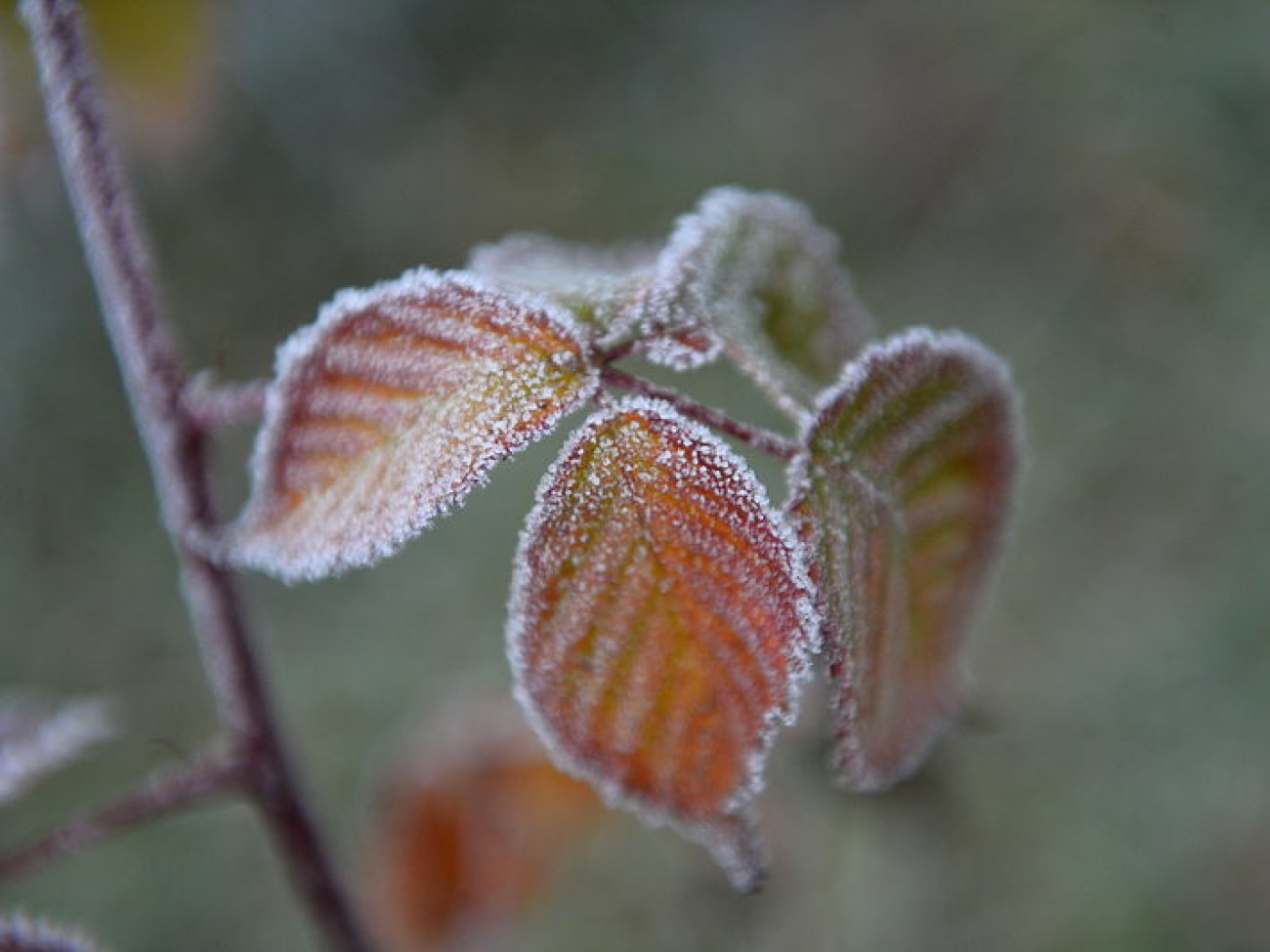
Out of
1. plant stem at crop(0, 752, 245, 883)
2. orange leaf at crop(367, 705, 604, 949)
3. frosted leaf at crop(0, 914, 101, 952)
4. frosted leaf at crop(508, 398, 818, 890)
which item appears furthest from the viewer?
orange leaf at crop(367, 705, 604, 949)

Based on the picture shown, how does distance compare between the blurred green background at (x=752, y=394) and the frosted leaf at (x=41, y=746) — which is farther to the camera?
the blurred green background at (x=752, y=394)

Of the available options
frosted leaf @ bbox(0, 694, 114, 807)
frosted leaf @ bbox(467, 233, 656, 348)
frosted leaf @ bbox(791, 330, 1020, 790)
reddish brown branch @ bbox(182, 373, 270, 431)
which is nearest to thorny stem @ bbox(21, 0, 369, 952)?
reddish brown branch @ bbox(182, 373, 270, 431)

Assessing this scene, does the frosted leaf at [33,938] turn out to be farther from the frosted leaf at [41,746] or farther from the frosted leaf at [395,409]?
the frosted leaf at [395,409]

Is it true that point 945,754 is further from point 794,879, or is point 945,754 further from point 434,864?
point 434,864

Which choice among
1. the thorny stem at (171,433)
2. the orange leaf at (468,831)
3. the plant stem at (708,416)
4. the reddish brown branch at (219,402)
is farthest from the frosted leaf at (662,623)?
the orange leaf at (468,831)

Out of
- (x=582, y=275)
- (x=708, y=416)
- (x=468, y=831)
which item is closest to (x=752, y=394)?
(x=468, y=831)

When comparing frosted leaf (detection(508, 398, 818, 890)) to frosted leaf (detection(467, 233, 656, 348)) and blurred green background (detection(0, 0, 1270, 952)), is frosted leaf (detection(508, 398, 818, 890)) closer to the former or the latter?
frosted leaf (detection(467, 233, 656, 348))

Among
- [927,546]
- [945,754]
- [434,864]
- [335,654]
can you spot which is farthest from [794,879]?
[335,654]
